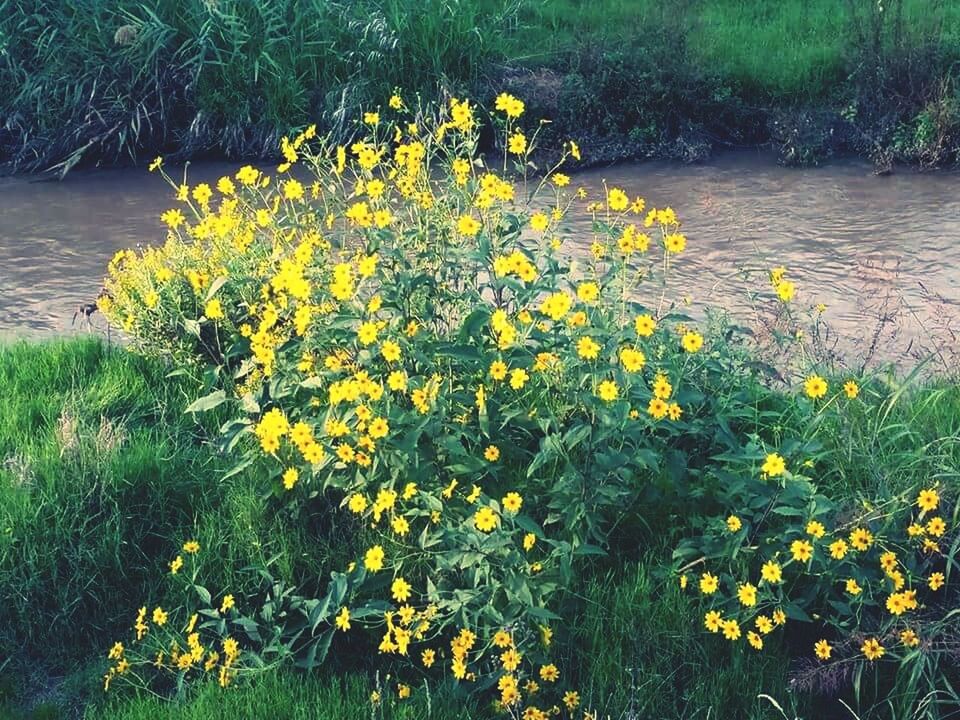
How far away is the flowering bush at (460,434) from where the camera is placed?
10.9 feet

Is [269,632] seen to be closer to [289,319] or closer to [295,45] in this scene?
[289,319]

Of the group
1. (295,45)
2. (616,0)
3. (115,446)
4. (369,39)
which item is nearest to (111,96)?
(295,45)

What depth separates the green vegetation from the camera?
8508 millimetres

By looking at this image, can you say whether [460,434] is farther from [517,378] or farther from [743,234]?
[743,234]

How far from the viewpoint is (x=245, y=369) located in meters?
3.97

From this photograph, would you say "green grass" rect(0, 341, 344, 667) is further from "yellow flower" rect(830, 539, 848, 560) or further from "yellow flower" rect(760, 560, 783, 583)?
"yellow flower" rect(830, 539, 848, 560)

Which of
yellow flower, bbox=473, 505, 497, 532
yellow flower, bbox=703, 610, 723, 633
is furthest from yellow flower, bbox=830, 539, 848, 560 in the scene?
yellow flower, bbox=473, 505, 497, 532

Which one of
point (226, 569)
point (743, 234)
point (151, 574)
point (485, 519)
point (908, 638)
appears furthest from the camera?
point (743, 234)

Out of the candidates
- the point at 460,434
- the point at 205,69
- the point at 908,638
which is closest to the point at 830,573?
the point at 908,638

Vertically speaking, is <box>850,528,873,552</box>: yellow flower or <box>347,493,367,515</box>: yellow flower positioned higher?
<box>347,493,367,515</box>: yellow flower

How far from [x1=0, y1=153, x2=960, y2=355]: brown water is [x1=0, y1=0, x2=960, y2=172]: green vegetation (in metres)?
0.31

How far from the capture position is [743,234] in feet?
23.1

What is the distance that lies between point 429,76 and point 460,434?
588cm

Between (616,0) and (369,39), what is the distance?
2.63m
